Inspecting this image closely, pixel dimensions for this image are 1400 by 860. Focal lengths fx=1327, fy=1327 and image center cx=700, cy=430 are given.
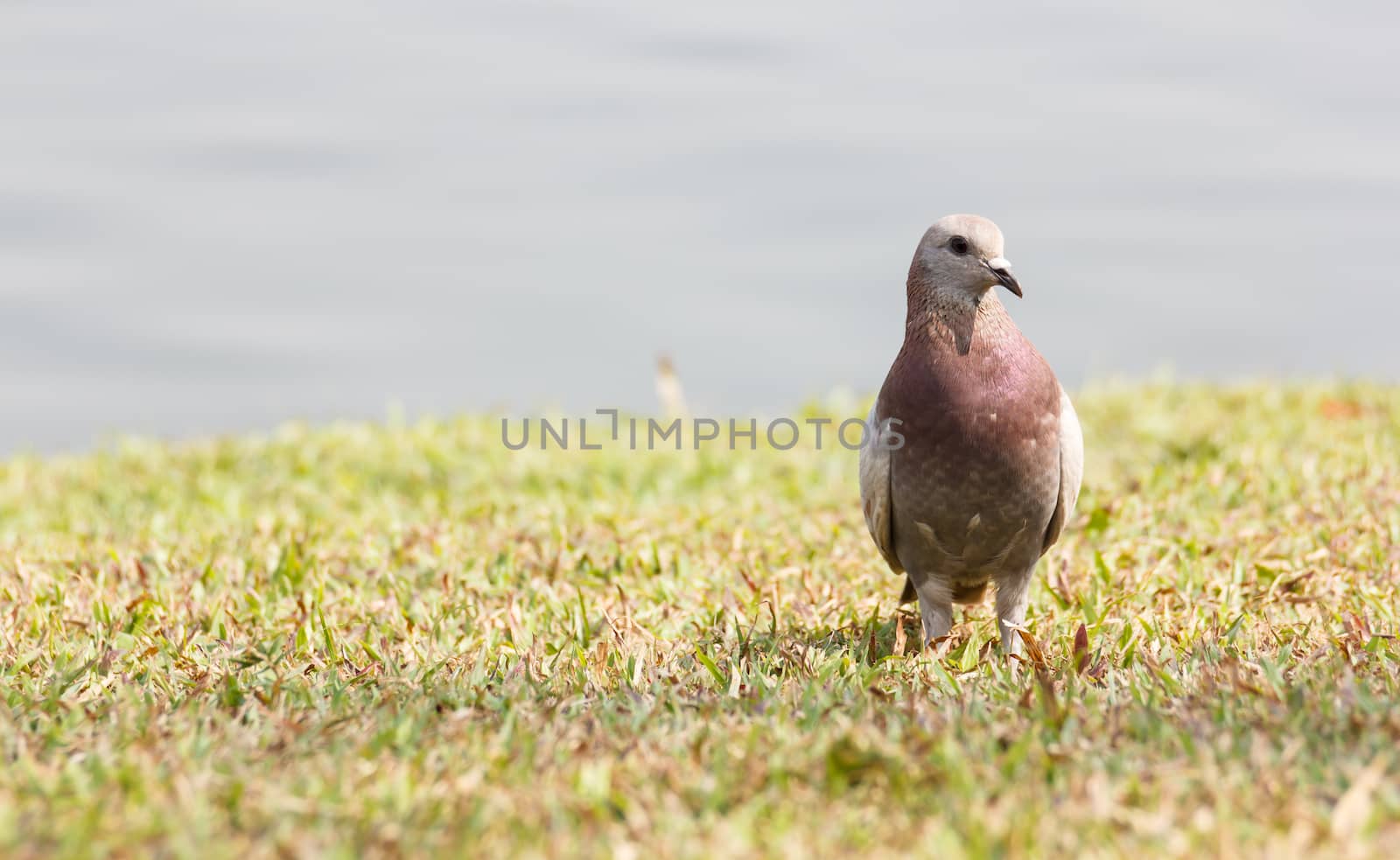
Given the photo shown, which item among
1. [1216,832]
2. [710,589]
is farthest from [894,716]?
[710,589]

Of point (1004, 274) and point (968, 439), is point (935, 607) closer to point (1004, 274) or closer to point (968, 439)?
point (968, 439)

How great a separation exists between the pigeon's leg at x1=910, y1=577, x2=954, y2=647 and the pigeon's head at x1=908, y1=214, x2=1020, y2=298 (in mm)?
1001

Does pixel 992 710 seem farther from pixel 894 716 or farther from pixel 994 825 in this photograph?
pixel 994 825

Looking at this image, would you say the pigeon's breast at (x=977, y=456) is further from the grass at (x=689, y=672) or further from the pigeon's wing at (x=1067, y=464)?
the grass at (x=689, y=672)

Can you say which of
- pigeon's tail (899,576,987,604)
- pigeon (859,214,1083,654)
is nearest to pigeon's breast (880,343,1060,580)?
pigeon (859,214,1083,654)

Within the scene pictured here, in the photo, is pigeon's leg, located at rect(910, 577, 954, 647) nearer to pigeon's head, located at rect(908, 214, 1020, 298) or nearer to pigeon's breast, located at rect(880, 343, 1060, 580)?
pigeon's breast, located at rect(880, 343, 1060, 580)

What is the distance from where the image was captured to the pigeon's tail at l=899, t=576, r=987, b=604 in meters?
4.65

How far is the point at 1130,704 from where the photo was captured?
11.2 feet

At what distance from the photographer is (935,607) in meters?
4.51

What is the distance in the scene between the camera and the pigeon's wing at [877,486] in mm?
4309

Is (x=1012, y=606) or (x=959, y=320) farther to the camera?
(x=1012, y=606)

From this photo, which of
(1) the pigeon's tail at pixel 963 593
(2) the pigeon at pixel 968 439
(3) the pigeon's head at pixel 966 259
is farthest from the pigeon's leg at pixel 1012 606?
(3) the pigeon's head at pixel 966 259

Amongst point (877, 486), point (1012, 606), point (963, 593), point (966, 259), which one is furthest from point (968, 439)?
point (963, 593)

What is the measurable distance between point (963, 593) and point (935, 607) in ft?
0.79
